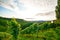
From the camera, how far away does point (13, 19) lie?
1936mm

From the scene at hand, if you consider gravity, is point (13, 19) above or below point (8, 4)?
below

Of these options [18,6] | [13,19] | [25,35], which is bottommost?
[25,35]

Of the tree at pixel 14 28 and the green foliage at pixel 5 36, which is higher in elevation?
the tree at pixel 14 28

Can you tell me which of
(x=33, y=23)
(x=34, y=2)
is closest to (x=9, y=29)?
(x=33, y=23)

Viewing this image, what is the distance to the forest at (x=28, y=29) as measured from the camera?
6.20ft

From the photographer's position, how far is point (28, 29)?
1.92 metres

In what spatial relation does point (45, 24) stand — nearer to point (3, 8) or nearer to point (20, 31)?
point (20, 31)

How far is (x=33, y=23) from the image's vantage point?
1.95 meters

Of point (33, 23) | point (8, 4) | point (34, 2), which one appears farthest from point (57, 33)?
point (8, 4)

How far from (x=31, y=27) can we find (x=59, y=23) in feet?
0.89

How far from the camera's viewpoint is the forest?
6.20 feet

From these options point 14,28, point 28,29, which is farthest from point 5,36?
point 28,29

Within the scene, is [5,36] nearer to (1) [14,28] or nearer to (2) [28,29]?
(1) [14,28]

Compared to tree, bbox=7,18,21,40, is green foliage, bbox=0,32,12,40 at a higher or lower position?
lower
